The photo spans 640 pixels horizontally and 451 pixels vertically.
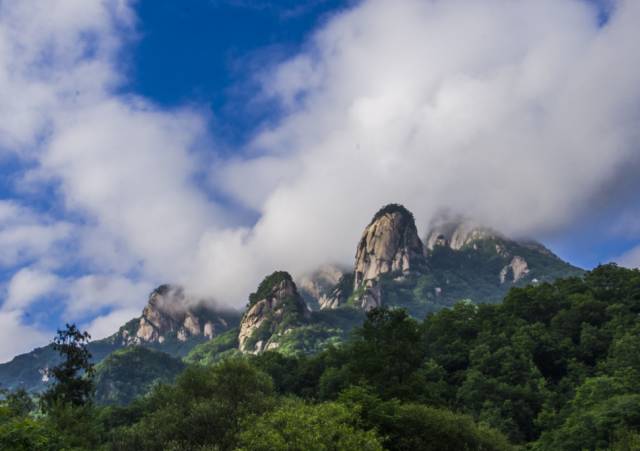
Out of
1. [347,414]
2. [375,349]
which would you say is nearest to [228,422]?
[347,414]

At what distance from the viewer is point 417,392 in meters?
63.3

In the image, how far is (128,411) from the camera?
318 feet

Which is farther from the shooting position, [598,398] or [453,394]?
[453,394]

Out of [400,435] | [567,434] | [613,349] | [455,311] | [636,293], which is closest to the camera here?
[400,435]

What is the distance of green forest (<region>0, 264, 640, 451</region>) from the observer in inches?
1569

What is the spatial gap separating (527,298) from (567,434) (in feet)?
185

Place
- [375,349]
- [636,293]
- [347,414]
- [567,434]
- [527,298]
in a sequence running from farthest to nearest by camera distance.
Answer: [527,298] → [636,293] → [375,349] → [567,434] → [347,414]

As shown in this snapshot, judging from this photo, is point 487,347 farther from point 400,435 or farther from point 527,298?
point 400,435

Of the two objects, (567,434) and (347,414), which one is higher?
(347,414)

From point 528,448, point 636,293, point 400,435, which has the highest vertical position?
point 636,293

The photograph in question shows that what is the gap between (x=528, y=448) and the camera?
61.9 m

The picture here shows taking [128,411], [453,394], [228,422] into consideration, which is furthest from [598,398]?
[128,411]

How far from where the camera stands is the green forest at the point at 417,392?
1569 inches

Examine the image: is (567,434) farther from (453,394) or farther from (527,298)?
(527,298)
